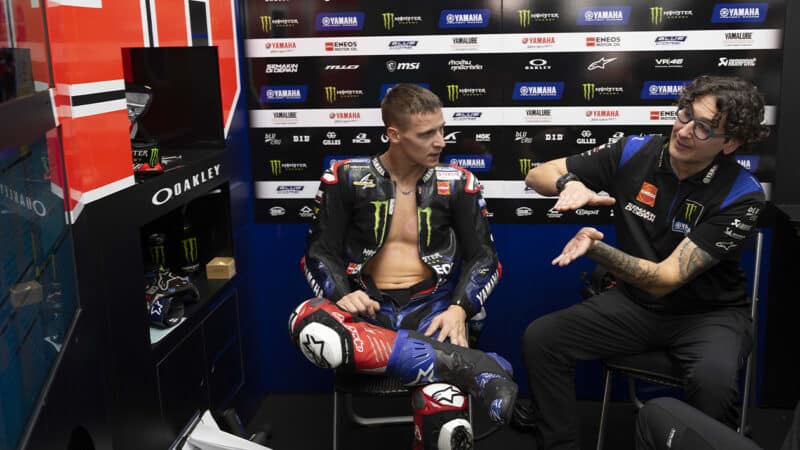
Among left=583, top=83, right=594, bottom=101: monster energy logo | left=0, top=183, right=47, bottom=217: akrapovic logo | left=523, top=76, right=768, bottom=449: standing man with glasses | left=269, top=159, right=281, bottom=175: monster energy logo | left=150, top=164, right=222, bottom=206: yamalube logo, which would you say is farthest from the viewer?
left=269, top=159, right=281, bottom=175: monster energy logo

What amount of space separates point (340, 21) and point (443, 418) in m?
1.85

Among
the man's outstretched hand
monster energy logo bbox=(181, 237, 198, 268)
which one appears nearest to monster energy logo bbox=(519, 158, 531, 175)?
the man's outstretched hand

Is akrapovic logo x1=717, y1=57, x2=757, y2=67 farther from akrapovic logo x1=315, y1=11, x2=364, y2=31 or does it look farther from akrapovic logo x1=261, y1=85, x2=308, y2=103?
akrapovic logo x1=261, y1=85, x2=308, y2=103

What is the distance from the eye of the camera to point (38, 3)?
1.95 m

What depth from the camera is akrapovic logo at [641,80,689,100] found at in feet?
11.2

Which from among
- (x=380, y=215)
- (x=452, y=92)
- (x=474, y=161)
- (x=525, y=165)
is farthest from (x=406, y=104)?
(x=525, y=165)

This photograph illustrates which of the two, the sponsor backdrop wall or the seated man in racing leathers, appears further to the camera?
the sponsor backdrop wall

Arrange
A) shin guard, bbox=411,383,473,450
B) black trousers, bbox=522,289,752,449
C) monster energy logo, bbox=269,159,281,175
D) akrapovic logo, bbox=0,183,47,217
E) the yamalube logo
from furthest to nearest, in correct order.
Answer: monster energy logo, bbox=269,159,281,175 < black trousers, bbox=522,289,752,449 < the yamalube logo < shin guard, bbox=411,383,473,450 < akrapovic logo, bbox=0,183,47,217

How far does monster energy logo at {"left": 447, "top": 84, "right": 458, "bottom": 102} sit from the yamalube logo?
3.45 ft

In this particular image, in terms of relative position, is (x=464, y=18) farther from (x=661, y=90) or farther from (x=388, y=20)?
(x=661, y=90)

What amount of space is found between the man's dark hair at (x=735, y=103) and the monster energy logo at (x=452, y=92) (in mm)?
1004

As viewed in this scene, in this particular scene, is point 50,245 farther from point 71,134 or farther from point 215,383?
point 215,383

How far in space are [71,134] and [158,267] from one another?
0.96 meters

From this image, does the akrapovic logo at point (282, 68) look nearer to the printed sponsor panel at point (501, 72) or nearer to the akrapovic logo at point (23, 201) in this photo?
the printed sponsor panel at point (501, 72)
